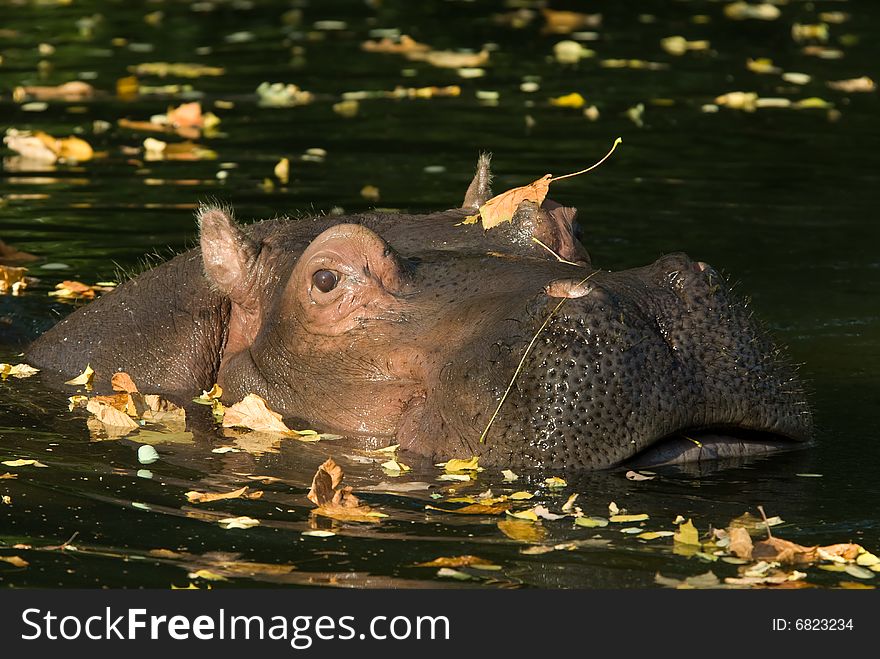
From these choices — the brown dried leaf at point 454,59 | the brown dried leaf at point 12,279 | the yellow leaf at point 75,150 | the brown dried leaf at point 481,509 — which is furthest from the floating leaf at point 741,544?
the brown dried leaf at point 454,59

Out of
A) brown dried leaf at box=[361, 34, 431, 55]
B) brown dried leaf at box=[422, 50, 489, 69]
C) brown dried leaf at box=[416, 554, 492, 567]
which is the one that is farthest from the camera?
brown dried leaf at box=[361, 34, 431, 55]

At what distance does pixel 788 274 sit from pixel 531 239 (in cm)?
467

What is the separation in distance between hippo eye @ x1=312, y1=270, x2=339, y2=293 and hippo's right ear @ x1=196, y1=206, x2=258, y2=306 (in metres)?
0.78

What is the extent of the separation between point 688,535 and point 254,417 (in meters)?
2.47

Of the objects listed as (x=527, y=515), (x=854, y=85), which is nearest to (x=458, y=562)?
(x=527, y=515)

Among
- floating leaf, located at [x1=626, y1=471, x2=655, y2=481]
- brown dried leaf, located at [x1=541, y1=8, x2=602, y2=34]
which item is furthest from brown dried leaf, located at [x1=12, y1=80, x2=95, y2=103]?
floating leaf, located at [x1=626, y1=471, x2=655, y2=481]

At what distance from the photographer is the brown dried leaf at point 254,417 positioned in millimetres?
8375

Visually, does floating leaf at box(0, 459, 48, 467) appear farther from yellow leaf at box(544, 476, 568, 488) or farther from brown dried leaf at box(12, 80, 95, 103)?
brown dried leaf at box(12, 80, 95, 103)

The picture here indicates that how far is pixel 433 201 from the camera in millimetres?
14320

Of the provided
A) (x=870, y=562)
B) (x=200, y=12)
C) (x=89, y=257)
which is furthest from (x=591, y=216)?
(x=200, y=12)

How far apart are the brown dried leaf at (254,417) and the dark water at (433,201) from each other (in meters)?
0.16

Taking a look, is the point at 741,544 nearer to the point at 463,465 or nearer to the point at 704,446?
the point at 704,446

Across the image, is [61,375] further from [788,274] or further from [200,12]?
[200,12]

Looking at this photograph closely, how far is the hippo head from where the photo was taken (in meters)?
7.32
